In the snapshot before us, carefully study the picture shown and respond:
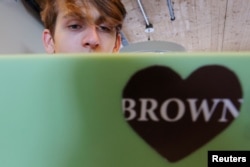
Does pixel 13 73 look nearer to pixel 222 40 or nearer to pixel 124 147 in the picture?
pixel 124 147

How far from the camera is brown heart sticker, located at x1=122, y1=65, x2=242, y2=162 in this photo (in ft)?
0.68

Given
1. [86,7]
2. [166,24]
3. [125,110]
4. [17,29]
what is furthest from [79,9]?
[166,24]

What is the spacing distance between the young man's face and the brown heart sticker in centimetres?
52

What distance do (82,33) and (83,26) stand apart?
20 mm

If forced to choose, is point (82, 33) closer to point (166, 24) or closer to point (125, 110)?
point (125, 110)

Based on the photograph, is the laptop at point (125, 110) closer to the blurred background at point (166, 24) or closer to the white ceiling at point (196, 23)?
the blurred background at point (166, 24)

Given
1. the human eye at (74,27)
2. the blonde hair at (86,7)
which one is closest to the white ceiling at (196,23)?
the blonde hair at (86,7)

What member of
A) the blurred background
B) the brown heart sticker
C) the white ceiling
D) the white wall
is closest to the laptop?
the brown heart sticker

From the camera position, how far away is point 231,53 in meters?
0.21

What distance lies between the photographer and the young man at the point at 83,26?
0.73m

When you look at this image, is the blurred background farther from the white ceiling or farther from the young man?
the young man

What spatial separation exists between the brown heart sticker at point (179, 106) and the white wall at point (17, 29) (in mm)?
2263

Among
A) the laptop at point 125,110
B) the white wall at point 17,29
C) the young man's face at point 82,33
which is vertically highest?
the white wall at point 17,29

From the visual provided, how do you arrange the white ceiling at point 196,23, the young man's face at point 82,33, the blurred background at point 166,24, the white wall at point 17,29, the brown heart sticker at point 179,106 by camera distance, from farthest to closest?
the white ceiling at point 196,23 → the blurred background at point 166,24 → the white wall at point 17,29 → the young man's face at point 82,33 → the brown heart sticker at point 179,106
